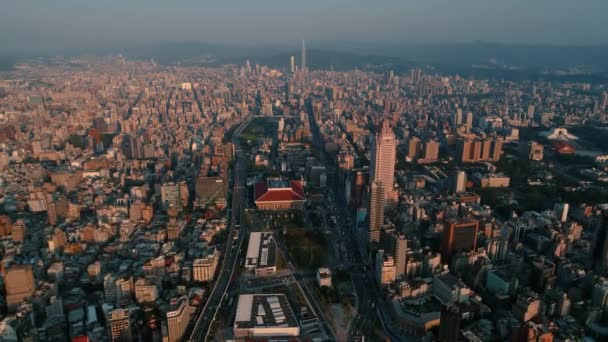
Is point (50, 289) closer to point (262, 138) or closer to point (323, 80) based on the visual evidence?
point (262, 138)

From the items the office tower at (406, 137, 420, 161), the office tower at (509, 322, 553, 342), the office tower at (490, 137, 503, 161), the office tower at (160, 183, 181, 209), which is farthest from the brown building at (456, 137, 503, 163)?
the office tower at (509, 322, 553, 342)

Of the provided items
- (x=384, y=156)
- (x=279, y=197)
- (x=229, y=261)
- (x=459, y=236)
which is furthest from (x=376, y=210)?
(x=279, y=197)

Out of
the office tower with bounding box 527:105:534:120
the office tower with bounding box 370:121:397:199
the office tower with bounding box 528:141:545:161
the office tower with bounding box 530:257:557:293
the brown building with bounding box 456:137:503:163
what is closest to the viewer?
the office tower with bounding box 530:257:557:293

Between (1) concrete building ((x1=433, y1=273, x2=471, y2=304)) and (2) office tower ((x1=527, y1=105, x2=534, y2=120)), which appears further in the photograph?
(2) office tower ((x1=527, y1=105, x2=534, y2=120))

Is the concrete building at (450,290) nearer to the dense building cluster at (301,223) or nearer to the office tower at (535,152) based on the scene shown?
the dense building cluster at (301,223)

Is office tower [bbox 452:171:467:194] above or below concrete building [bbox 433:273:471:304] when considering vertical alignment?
above

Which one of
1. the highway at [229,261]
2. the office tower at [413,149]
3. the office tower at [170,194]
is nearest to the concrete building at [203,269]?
the highway at [229,261]

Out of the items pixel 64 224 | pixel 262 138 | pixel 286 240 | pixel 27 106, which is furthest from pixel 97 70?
pixel 286 240

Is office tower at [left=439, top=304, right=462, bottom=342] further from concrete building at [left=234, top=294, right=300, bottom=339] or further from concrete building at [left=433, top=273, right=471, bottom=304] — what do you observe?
concrete building at [left=234, top=294, right=300, bottom=339]
